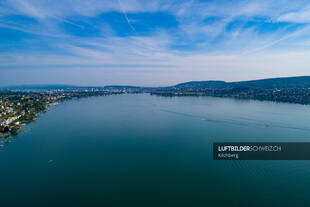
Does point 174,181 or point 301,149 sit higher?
point 301,149

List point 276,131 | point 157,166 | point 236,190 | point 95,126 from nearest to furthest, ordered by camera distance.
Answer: point 236,190 < point 157,166 < point 276,131 < point 95,126

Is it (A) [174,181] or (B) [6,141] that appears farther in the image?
(B) [6,141]

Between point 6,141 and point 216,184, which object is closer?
point 216,184

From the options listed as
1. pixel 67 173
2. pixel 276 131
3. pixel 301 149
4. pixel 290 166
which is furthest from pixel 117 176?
pixel 276 131

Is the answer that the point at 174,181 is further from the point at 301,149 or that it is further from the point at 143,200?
the point at 301,149

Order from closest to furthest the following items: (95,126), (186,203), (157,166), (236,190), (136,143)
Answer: (186,203)
(236,190)
(157,166)
(136,143)
(95,126)

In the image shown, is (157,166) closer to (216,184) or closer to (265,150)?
(216,184)

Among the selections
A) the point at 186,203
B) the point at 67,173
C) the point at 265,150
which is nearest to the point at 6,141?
the point at 67,173

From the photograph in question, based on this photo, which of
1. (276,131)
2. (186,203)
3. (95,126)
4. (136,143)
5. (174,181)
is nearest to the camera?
(186,203)

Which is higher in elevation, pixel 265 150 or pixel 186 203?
pixel 265 150
